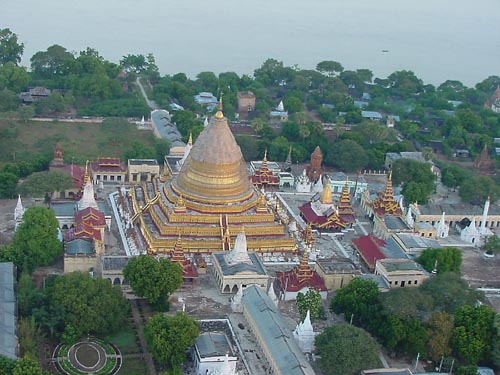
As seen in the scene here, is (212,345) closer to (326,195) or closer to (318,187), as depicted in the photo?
(326,195)

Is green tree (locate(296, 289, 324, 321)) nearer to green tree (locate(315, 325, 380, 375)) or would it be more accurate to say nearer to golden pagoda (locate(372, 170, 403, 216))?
green tree (locate(315, 325, 380, 375))

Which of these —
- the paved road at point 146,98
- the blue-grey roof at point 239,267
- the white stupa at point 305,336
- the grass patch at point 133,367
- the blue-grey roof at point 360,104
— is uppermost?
the blue-grey roof at point 360,104

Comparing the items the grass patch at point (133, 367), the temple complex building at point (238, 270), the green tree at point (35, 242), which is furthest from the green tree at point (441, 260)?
the green tree at point (35, 242)

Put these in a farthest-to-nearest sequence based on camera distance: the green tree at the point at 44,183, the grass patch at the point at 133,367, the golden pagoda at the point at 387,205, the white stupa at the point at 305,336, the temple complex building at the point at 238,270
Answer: the golden pagoda at the point at 387,205 → the green tree at the point at 44,183 → the temple complex building at the point at 238,270 → the white stupa at the point at 305,336 → the grass patch at the point at 133,367

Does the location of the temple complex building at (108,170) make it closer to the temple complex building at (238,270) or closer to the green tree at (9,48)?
the temple complex building at (238,270)

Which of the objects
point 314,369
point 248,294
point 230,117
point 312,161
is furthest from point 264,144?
point 314,369

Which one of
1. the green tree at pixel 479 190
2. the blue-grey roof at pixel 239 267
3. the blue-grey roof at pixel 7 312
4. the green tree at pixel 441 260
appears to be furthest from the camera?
the green tree at pixel 479 190

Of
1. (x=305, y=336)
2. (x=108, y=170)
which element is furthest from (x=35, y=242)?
(x=108, y=170)

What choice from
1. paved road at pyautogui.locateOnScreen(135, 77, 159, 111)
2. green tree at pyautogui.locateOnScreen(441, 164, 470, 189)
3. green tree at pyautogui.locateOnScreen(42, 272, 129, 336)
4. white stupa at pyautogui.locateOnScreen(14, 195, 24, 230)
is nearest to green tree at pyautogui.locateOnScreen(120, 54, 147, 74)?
paved road at pyautogui.locateOnScreen(135, 77, 159, 111)
